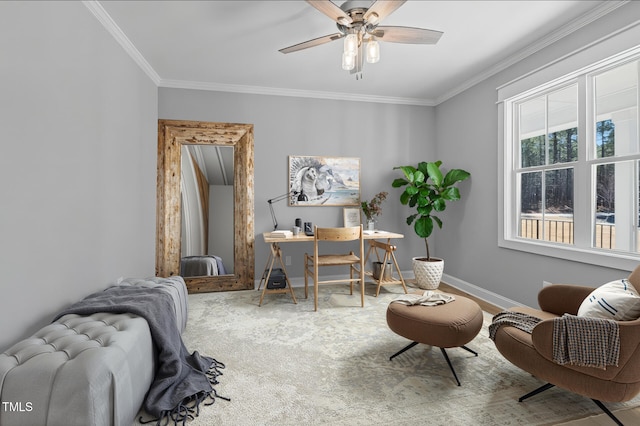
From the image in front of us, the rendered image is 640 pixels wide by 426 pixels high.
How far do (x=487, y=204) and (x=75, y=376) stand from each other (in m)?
3.99

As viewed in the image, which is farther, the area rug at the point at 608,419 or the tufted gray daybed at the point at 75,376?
the area rug at the point at 608,419

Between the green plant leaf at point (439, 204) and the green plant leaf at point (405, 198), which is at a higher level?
the green plant leaf at point (405, 198)

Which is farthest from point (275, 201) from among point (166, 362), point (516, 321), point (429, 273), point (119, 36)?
point (516, 321)

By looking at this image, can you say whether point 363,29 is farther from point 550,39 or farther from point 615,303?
point 615,303

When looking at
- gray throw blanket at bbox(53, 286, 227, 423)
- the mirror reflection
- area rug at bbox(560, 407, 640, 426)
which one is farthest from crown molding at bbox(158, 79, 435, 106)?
area rug at bbox(560, 407, 640, 426)

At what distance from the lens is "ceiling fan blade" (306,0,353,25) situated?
78.6 inches

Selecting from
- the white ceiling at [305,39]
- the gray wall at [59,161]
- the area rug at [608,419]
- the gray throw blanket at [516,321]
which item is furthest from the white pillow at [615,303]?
the gray wall at [59,161]

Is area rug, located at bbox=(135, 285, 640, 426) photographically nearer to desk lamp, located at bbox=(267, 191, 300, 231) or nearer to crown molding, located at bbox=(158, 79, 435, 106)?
desk lamp, located at bbox=(267, 191, 300, 231)

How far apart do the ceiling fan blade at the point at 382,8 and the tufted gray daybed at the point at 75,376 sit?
242 centimetres

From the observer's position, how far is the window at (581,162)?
8.36 ft

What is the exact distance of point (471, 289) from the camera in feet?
13.2

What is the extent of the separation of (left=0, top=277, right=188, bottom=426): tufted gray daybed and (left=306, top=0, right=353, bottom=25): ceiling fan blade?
2215mm

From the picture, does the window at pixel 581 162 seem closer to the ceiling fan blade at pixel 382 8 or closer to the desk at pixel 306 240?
the desk at pixel 306 240

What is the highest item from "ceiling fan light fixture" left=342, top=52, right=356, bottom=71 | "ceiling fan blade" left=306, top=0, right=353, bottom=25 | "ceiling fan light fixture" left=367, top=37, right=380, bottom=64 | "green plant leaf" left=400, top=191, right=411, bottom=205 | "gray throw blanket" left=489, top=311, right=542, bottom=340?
"ceiling fan blade" left=306, top=0, right=353, bottom=25
